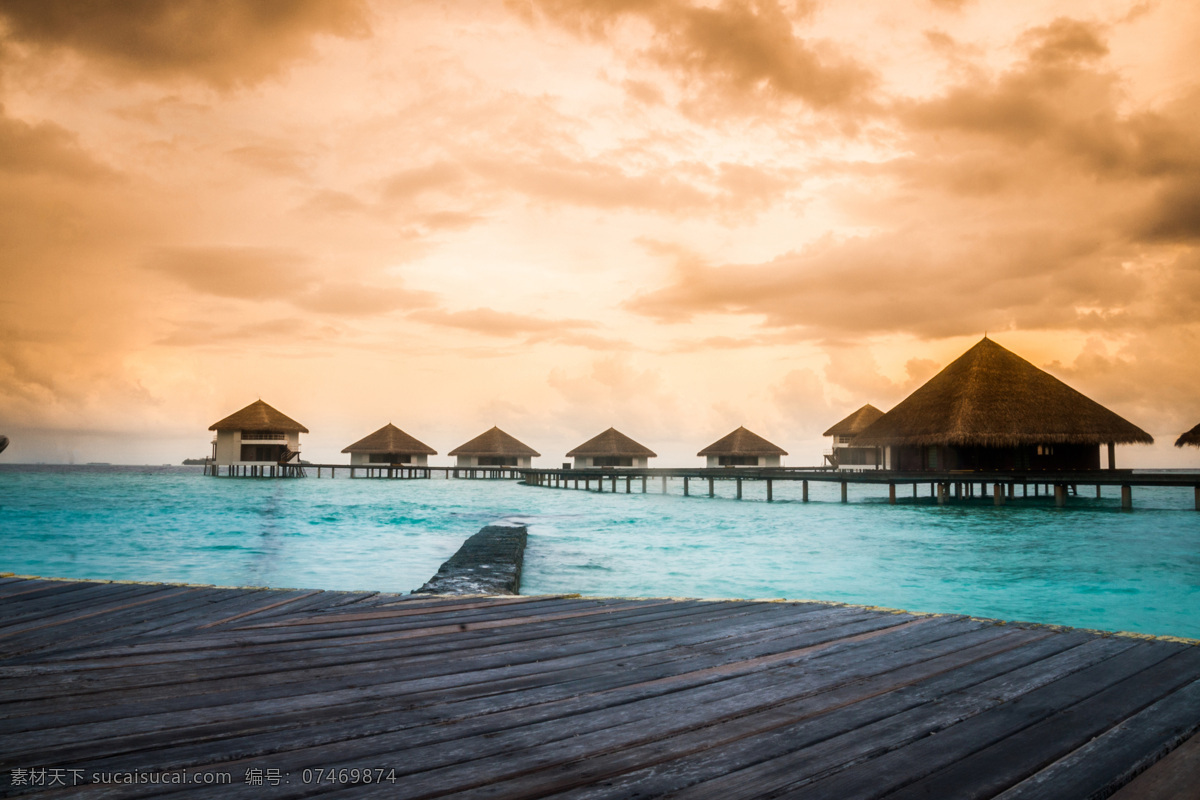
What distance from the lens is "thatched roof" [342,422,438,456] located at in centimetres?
5331

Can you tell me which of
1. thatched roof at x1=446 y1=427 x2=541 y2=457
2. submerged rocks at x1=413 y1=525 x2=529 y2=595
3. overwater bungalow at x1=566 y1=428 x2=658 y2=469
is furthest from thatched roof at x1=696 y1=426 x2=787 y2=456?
submerged rocks at x1=413 y1=525 x2=529 y2=595

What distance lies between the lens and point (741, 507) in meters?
27.6

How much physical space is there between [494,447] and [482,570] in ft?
153

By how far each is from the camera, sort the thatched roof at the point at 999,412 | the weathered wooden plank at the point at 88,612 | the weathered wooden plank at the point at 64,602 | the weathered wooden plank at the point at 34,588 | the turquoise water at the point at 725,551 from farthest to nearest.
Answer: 1. the thatched roof at the point at 999,412
2. the turquoise water at the point at 725,551
3. the weathered wooden plank at the point at 34,588
4. the weathered wooden plank at the point at 64,602
5. the weathered wooden plank at the point at 88,612

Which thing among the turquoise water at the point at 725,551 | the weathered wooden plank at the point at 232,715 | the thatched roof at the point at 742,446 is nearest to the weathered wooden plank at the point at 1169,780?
the weathered wooden plank at the point at 232,715

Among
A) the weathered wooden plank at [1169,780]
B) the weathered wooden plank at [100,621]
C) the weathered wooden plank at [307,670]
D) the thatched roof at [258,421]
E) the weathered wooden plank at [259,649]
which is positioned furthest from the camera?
the thatched roof at [258,421]

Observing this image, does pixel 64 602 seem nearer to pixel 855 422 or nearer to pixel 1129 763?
Answer: pixel 1129 763

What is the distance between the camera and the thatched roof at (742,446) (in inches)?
1790

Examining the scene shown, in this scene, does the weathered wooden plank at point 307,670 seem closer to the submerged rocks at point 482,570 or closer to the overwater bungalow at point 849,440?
the submerged rocks at point 482,570

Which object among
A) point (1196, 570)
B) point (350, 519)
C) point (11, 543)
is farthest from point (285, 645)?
point (350, 519)

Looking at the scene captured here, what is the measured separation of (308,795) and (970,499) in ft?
106

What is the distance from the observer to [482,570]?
22.5ft

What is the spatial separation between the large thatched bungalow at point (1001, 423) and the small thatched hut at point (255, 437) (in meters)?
40.3

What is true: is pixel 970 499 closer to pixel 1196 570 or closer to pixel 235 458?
pixel 1196 570
